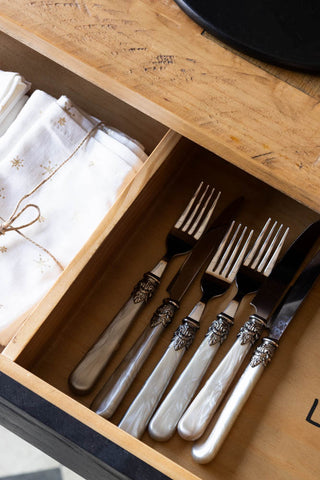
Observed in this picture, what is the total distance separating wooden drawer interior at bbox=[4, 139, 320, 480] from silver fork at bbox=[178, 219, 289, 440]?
0.02 metres

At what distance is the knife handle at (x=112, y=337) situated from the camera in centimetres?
60

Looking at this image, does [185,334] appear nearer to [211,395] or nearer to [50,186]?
[211,395]

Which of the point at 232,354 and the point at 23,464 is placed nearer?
the point at 232,354

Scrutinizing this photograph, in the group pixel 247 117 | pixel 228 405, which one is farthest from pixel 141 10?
pixel 228 405

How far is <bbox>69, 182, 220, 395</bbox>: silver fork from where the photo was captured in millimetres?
602

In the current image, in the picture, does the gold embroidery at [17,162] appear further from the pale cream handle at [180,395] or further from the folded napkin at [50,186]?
the pale cream handle at [180,395]

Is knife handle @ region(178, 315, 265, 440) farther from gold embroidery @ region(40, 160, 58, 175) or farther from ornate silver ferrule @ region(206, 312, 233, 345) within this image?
gold embroidery @ region(40, 160, 58, 175)

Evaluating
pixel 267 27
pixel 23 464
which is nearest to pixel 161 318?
pixel 267 27

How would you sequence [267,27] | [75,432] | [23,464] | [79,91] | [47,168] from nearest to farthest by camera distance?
1. [75,432]
2. [267,27]
3. [47,168]
4. [79,91]
5. [23,464]

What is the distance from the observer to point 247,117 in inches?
21.3

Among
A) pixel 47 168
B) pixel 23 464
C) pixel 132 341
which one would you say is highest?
pixel 47 168

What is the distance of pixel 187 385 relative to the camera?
0.59 metres

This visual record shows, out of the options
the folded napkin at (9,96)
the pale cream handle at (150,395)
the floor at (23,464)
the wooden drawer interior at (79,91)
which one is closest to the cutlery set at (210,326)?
the pale cream handle at (150,395)

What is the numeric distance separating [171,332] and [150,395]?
0.08 metres
